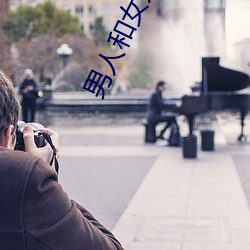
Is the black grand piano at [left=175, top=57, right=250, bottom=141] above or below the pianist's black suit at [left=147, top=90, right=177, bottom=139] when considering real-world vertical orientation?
above

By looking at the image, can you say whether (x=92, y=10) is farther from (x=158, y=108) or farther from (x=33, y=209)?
(x=33, y=209)

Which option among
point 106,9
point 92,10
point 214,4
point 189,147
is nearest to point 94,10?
point 92,10

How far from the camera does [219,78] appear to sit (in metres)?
14.7

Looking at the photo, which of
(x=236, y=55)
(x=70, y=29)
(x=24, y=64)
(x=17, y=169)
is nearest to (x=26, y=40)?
(x=24, y=64)

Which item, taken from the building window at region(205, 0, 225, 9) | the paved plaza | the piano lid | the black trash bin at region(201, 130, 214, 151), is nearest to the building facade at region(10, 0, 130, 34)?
the building window at region(205, 0, 225, 9)

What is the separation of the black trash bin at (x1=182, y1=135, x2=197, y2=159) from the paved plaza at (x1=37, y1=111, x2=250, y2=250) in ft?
0.58

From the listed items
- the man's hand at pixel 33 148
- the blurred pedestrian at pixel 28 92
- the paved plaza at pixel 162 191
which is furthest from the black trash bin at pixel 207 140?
the man's hand at pixel 33 148

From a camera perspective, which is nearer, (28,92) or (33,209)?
(33,209)

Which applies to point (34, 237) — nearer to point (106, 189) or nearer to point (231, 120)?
point (106, 189)

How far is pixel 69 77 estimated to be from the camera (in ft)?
151

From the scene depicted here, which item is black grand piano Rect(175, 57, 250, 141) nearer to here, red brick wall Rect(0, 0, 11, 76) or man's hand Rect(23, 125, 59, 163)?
man's hand Rect(23, 125, 59, 163)

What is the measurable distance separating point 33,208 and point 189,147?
10.5 m

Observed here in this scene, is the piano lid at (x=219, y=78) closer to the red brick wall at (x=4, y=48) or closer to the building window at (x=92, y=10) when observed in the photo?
the red brick wall at (x=4, y=48)

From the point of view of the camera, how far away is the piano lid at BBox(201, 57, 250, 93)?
14539mm
